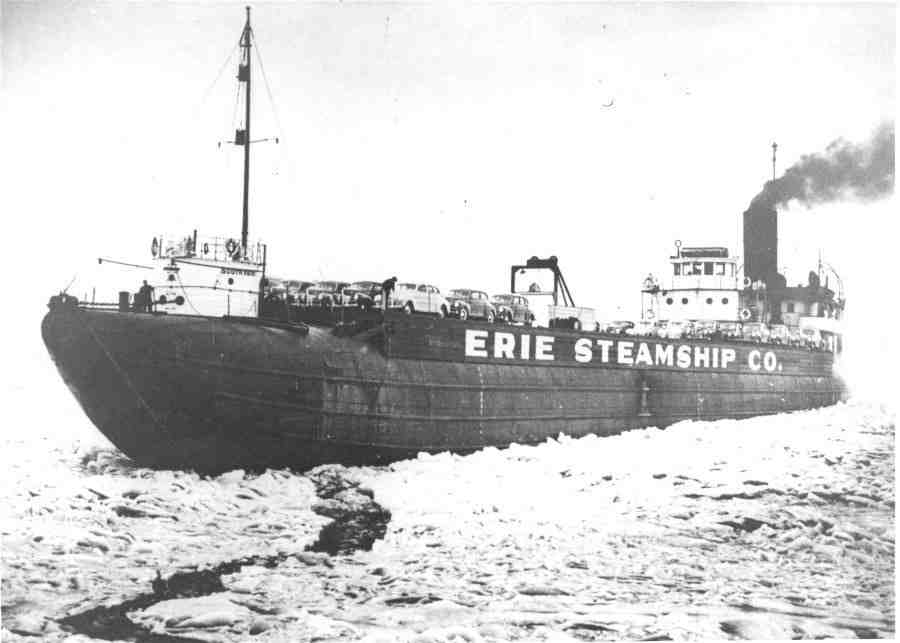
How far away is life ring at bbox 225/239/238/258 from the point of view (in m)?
10.3

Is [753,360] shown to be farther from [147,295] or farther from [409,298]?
[147,295]

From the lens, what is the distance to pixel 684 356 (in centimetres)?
1611

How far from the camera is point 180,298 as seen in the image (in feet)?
34.9

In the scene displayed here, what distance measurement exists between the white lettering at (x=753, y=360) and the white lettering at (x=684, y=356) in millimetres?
2270

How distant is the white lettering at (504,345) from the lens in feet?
42.5

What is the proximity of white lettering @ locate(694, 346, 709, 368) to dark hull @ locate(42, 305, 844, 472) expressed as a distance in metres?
3.19

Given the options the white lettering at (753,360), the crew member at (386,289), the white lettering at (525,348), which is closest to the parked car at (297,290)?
the crew member at (386,289)

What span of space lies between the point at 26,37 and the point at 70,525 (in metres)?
5.06

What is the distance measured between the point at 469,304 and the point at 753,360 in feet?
25.6

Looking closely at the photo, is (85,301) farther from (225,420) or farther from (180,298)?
(225,420)

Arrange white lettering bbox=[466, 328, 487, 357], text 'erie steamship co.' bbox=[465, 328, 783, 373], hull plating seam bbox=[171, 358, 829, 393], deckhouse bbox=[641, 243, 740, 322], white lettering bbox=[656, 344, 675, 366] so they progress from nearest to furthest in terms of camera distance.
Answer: hull plating seam bbox=[171, 358, 829, 393] → white lettering bbox=[466, 328, 487, 357] → text 'erie steamship co.' bbox=[465, 328, 783, 373] → white lettering bbox=[656, 344, 675, 366] → deckhouse bbox=[641, 243, 740, 322]

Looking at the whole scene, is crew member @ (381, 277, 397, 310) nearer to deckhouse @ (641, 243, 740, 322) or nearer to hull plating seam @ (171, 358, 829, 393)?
hull plating seam @ (171, 358, 829, 393)

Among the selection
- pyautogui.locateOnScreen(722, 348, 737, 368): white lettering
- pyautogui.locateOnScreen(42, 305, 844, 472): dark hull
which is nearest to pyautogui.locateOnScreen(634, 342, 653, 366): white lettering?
pyautogui.locateOnScreen(42, 305, 844, 472): dark hull

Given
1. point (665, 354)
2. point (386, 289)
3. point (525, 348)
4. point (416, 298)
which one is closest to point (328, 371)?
point (386, 289)
